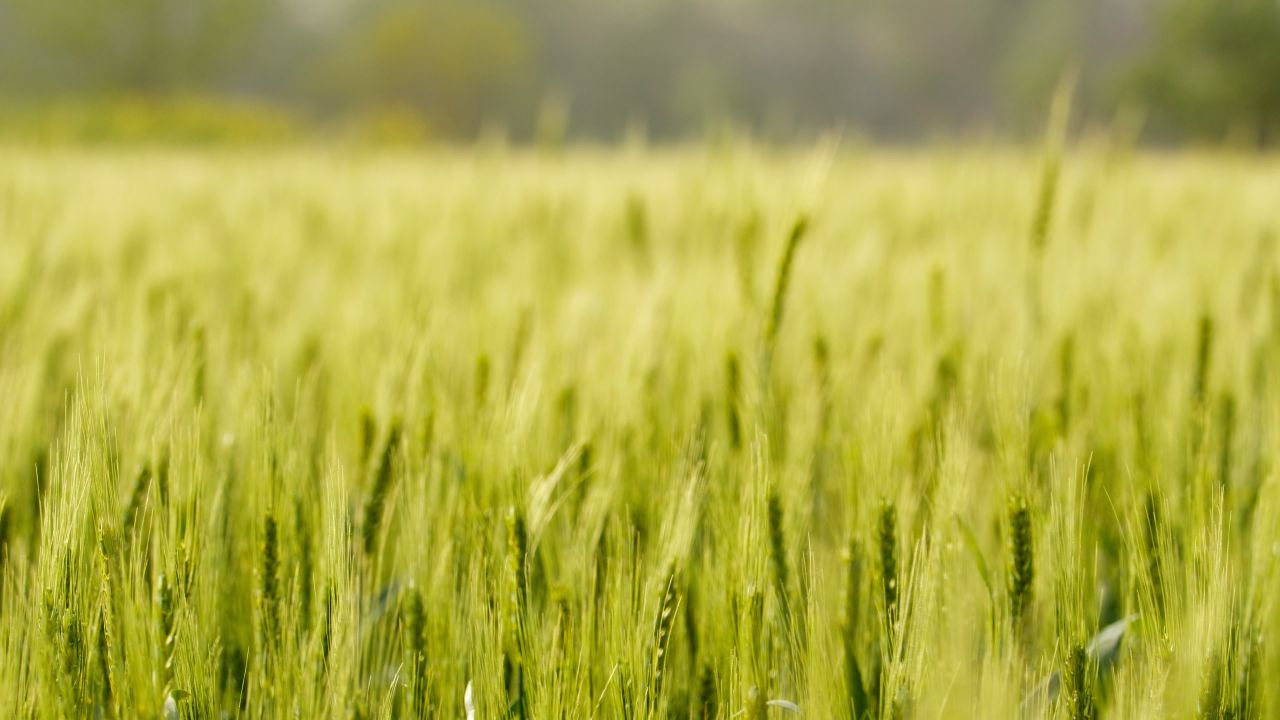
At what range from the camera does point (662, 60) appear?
33.5 m

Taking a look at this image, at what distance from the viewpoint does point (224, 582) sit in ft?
1.88

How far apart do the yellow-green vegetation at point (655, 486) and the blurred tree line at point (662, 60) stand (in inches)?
13.5

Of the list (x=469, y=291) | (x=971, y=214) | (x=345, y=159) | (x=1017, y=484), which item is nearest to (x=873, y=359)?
(x=1017, y=484)

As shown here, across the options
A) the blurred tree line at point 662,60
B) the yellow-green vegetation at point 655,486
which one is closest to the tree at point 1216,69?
the blurred tree line at point 662,60

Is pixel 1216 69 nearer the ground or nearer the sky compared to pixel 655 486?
nearer the sky

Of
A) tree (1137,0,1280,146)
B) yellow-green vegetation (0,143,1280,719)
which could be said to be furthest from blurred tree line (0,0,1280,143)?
yellow-green vegetation (0,143,1280,719)

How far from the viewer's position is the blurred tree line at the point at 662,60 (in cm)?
1169

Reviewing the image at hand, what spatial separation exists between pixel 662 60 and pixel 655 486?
34393mm

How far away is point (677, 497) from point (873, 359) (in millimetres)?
433

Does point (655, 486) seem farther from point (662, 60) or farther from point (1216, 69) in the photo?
point (662, 60)

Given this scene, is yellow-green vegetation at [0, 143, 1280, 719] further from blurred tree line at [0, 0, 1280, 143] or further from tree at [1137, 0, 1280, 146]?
tree at [1137, 0, 1280, 146]

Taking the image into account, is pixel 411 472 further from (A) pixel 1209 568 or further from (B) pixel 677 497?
(A) pixel 1209 568

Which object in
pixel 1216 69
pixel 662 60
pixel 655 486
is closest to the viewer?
pixel 655 486

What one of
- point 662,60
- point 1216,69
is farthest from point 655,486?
point 662,60
